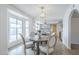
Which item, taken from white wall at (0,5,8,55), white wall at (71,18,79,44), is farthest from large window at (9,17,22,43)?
white wall at (71,18,79,44)

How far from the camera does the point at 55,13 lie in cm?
587

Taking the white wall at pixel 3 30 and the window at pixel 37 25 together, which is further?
the window at pixel 37 25

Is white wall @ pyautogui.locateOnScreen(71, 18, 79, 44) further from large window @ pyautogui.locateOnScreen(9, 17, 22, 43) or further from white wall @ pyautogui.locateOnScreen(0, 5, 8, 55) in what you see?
white wall @ pyautogui.locateOnScreen(0, 5, 8, 55)

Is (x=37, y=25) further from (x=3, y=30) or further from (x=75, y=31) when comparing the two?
(x=75, y=31)

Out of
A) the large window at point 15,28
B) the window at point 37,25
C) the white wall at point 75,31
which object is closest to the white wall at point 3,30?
the large window at point 15,28

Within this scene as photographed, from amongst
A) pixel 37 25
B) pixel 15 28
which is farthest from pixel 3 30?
pixel 37 25

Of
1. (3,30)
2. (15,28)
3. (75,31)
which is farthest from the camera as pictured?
(75,31)

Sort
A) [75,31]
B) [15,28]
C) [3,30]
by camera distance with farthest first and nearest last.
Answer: [75,31] → [15,28] → [3,30]

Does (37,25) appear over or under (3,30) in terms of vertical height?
over

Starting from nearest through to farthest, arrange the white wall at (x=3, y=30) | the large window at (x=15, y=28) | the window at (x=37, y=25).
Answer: the white wall at (x=3, y=30), the large window at (x=15, y=28), the window at (x=37, y=25)

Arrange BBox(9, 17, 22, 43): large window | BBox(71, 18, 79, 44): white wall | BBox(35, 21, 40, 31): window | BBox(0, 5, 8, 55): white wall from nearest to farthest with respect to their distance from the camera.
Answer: BBox(0, 5, 8, 55): white wall < BBox(9, 17, 22, 43): large window < BBox(35, 21, 40, 31): window < BBox(71, 18, 79, 44): white wall

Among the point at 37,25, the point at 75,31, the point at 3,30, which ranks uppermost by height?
the point at 37,25

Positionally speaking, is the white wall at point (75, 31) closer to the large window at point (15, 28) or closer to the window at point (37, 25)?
the window at point (37, 25)
